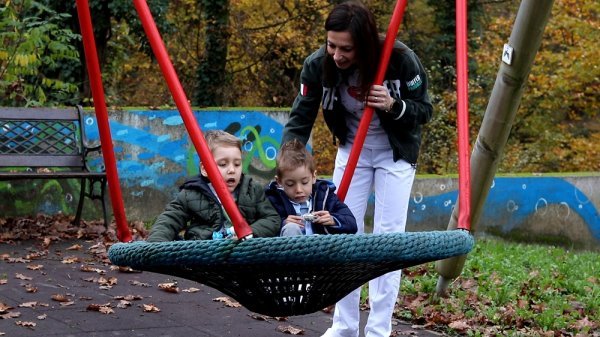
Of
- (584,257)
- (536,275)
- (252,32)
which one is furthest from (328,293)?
(252,32)

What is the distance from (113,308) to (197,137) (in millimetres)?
3446

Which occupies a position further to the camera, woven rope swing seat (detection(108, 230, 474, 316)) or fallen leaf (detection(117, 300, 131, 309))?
fallen leaf (detection(117, 300, 131, 309))

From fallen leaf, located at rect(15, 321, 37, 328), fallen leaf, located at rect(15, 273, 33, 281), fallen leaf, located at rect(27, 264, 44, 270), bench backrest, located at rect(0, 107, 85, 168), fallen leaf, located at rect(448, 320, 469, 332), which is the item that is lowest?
fallen leaf, located at rect(27, 264, 44, 270)

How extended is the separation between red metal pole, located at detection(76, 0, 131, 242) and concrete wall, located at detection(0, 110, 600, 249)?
6935 mm

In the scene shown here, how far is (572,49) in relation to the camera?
24.8m

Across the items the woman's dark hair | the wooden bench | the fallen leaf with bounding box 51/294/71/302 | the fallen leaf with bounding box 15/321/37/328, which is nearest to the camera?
the woman's dark hair

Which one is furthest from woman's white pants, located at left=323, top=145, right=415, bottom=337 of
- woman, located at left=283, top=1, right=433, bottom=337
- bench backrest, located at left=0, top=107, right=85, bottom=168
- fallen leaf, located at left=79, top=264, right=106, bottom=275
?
bench backrest, located at left=0, top=107, right=85, bottom=168

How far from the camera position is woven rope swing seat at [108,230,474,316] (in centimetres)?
367

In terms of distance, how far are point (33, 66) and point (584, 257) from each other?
6017mm

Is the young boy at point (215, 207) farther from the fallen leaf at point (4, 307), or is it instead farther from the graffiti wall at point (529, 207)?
the graffiti wall at point (529, 207)

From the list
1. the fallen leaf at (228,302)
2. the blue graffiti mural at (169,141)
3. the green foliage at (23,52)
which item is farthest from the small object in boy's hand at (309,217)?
the green foliage at (23,52)

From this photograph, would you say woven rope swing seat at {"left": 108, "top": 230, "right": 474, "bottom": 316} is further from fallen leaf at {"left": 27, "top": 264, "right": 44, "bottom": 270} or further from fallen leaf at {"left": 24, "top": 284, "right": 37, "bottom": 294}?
fallen leaf at {"left": 27, "top": 264, "right": 44, "bottom": 270}

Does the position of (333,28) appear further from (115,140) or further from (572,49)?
(572,49)

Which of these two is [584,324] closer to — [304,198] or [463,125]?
[304,198]
